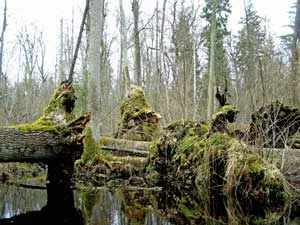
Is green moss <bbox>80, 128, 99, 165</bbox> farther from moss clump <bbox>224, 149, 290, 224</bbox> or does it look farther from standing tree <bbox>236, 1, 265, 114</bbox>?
standing tree <bbox>236, 1, 265, 114</bbox>

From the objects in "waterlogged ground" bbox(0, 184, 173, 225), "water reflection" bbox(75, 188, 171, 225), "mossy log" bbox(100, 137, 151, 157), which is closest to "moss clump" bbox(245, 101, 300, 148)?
"water reflection" bbox(75, 188, 171, 225)

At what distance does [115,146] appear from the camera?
972cm

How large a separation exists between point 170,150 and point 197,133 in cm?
66

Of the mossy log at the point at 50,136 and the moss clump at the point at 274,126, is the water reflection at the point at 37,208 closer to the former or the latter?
the mossy log at the point at 50,136

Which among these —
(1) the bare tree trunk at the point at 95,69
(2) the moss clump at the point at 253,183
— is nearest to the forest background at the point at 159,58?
(1) the bare tree trunk at the point at 95,69

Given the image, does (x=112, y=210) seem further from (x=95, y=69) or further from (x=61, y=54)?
(x=61, y=54)

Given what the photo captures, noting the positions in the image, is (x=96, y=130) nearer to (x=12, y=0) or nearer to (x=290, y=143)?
(x=290, y=143)

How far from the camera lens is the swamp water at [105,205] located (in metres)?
4.83

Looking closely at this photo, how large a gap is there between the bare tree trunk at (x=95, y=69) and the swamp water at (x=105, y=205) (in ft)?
6.15

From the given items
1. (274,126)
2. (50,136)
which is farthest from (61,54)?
(274,126)

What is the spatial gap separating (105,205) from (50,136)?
8.21ft

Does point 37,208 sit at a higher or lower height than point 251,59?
lower

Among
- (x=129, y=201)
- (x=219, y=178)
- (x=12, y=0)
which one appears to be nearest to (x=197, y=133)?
(x=219, y=178)

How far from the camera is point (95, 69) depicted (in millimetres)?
9180
